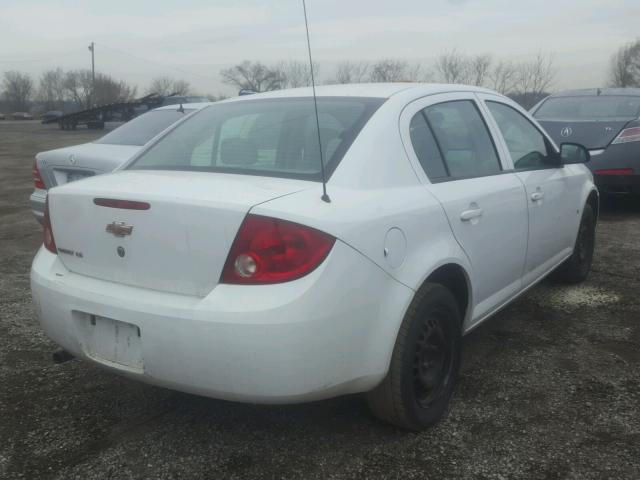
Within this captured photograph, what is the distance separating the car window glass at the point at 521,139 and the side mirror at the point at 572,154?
131 mm

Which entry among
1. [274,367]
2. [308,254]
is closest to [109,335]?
[274,367]

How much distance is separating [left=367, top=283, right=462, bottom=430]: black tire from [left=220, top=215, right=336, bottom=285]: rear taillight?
0.53 meters

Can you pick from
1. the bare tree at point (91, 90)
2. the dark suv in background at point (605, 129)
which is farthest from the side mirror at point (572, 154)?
the bare tree at point (91, 90)

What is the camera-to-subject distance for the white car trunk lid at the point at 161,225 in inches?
87.4

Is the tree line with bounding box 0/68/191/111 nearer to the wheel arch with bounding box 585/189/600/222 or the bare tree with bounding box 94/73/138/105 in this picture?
the bare tree with bounding box 94/73/138/105

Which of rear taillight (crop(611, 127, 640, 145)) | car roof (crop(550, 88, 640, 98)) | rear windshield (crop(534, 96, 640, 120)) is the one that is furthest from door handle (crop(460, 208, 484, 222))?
car roof (crop(550, 88, 640, 98))

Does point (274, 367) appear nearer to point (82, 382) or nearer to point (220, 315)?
point (220, 315)

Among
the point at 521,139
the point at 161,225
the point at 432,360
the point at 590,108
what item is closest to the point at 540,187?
the point at 521,139

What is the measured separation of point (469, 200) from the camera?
2.92 m

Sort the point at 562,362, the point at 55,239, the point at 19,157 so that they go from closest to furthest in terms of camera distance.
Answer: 1. the point at 55,239
2. the point at 562,362
3. the point at 19,157

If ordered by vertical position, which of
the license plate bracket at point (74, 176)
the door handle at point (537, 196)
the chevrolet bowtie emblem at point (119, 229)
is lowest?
the door handle at point (537, 196)

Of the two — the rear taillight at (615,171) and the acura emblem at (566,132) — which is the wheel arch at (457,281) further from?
the acura emblem at (566,132)

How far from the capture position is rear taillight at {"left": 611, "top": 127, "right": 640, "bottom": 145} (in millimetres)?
6973

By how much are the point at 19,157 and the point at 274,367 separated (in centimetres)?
1743
